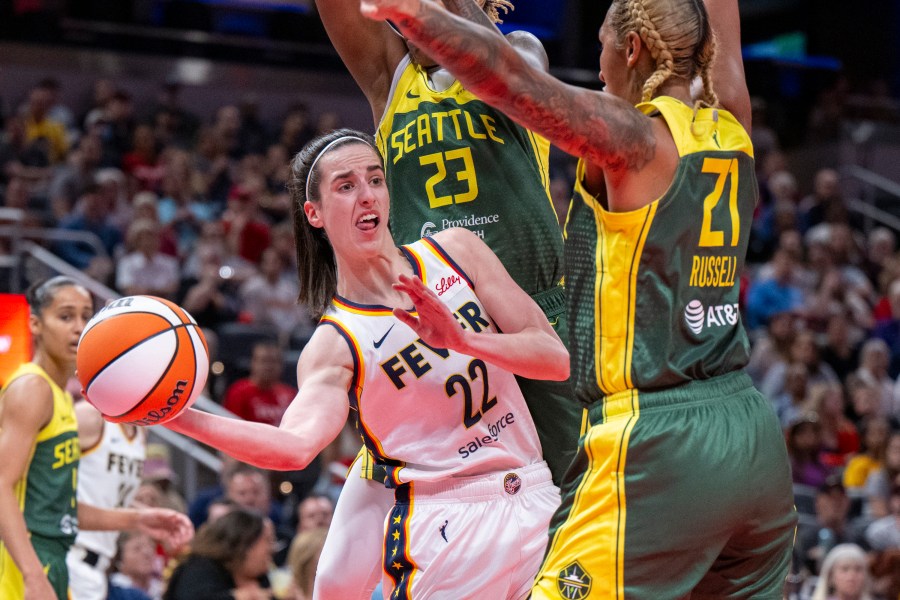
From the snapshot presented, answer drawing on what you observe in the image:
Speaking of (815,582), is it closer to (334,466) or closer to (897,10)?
(334,466)

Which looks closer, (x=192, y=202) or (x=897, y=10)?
(x=192, y=202)

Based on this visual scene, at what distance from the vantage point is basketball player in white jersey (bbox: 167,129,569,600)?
397 cm

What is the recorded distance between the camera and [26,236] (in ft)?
38.0

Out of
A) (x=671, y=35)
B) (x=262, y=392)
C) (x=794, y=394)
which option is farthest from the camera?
(x=794, y=394)

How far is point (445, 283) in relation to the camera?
4086 millimetres

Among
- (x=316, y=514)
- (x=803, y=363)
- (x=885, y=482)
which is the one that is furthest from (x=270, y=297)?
(x=885, y=482)

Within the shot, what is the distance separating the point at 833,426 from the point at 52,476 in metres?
7.64

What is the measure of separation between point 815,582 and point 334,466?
3.60 metres

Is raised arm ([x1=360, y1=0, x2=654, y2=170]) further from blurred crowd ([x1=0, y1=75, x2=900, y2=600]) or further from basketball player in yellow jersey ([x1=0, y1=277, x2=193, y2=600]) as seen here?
blurred crowd ([x1=0, y1=75, x2=900, y2=600])

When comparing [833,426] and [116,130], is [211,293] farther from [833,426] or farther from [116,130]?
[833,426]

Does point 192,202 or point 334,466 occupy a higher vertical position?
point 192,202

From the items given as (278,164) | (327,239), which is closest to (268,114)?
(278,164)

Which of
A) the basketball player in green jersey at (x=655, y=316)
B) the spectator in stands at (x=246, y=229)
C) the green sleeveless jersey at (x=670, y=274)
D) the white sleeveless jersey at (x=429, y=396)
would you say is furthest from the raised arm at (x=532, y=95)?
the spectator in stands at (x=246, y=229)

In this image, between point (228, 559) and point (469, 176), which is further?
point (228, 559)
